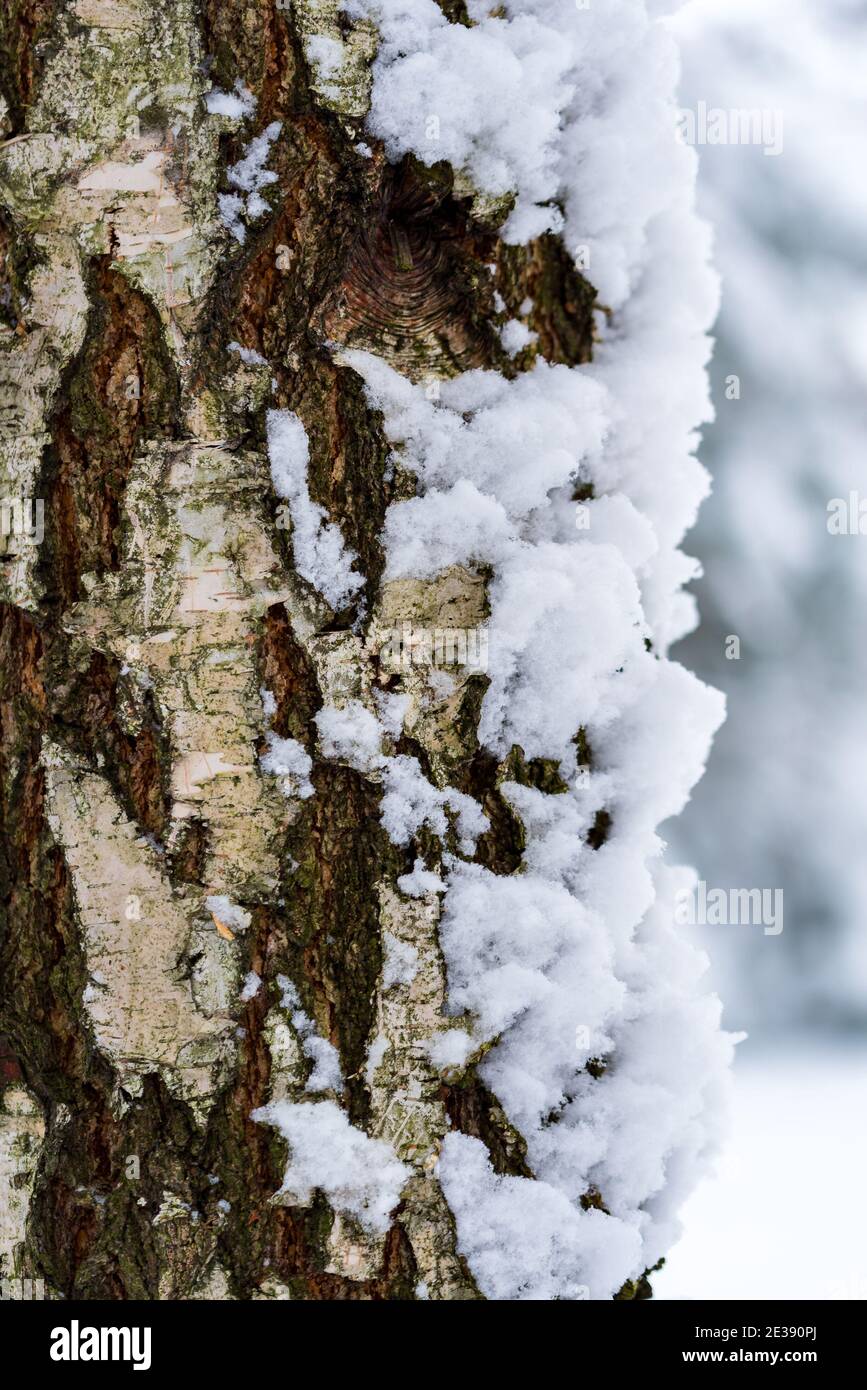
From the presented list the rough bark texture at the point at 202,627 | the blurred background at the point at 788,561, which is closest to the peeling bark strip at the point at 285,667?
the rough bark texture at the point at 202,627

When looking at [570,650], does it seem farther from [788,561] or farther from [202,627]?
[788,561]

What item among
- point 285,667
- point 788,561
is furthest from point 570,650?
point 788,561

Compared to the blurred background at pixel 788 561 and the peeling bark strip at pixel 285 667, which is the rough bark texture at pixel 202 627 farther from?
the blurred background at pixel 788 561

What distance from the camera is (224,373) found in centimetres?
90

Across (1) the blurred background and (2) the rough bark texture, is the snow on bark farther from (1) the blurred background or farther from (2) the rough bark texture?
(1) the blurred background

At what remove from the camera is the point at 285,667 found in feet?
3.01

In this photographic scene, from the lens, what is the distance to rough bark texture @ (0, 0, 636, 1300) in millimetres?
898

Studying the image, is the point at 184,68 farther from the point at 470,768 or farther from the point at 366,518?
the point at 470,768

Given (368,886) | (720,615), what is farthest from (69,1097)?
(720,615)

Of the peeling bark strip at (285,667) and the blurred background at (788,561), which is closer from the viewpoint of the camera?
the peeling bark strip at (285,667)

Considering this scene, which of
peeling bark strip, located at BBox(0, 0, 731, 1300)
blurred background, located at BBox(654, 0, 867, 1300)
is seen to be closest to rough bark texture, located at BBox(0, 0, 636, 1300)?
peeling bark strip, located at BBox(0, 0, 731, 1300)

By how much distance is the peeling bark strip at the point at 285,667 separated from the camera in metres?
0.90

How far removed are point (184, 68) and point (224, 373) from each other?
10.4 inches

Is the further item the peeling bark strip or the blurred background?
the blurred background
